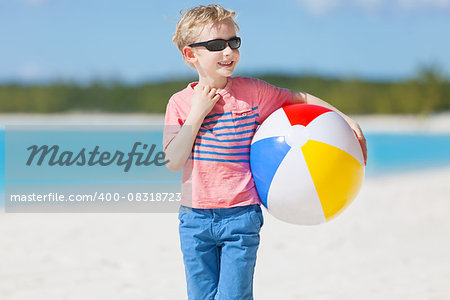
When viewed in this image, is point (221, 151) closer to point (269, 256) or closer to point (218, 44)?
point (218, 44)

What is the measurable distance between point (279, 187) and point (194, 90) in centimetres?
51

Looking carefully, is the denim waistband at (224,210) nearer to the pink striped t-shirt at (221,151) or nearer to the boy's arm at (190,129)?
the pink striped t-shirt at (221,151)

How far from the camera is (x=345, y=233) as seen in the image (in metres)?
5.21

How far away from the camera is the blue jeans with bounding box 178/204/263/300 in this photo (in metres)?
2.29

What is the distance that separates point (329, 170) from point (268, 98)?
393 mm

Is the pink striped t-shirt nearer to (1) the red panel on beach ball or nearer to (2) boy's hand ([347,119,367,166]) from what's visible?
(1) the red panel on beach ball

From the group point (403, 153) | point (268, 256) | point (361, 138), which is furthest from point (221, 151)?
point (403, 153)

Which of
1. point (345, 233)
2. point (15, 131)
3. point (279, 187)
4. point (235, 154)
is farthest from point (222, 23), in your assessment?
point (15, 131)

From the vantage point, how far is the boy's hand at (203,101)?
2.24m

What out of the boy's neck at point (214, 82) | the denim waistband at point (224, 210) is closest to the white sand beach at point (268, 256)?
the denim waistband at point (224, 210)

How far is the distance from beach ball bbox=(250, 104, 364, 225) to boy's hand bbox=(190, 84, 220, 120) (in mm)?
224

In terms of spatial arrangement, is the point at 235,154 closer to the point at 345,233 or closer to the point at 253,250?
the point at 253,250

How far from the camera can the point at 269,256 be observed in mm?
4613

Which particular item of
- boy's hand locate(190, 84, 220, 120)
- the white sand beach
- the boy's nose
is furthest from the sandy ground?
the boy's nose
